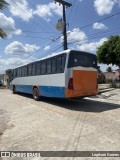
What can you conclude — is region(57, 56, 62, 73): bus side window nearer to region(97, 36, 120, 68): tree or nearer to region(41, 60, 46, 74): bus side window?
region(41, 60, 46, 74): bus side window

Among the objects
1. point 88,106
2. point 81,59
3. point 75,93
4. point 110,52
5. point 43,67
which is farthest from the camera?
point 110,52

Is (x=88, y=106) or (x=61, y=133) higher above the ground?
(x=88, y=106)

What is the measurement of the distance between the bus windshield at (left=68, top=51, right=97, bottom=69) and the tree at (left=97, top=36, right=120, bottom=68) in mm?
13974

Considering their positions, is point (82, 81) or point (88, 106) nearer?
point (82, 81)

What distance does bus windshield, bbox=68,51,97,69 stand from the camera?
1187 centimetres

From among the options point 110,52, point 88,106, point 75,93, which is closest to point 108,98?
point 88,106

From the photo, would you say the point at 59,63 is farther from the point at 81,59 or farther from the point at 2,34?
the point at 2,34

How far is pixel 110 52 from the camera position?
2742 centimetres

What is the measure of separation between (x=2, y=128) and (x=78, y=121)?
116 inches

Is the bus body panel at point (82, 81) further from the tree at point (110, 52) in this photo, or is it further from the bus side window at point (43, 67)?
the tree at point (110, 52)

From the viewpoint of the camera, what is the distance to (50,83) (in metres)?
13.7

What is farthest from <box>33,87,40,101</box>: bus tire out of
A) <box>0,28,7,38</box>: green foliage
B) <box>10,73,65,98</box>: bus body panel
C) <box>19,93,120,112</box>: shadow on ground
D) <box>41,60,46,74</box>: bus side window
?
<box>0,28,7,38</box>: green foliage


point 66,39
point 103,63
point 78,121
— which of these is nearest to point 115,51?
point 103,63

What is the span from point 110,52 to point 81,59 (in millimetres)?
16122
